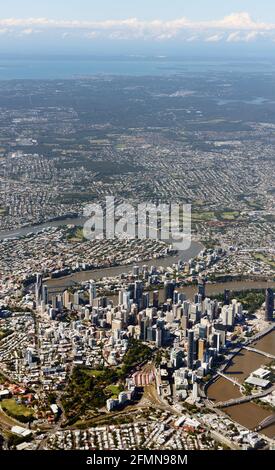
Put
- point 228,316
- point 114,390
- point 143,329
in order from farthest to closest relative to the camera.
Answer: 1. point 228,316
2. point 143,329
3. point 114,390

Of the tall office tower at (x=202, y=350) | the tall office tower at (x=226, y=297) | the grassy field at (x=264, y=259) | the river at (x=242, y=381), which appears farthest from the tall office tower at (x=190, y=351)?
the grassy field at (x=264, y=259)

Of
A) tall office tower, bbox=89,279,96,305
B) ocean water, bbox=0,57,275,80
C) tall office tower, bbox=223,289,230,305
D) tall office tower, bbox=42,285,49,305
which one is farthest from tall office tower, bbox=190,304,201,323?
ocean water, bbox=0,57,275,80

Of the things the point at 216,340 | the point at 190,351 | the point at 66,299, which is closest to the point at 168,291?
the point at 66,299

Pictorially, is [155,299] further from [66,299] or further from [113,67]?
[113,67]

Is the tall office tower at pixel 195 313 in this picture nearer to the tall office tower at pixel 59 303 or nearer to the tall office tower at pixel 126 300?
the tall office tower at pixel 126 300

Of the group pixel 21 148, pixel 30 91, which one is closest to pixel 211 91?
pixel 30 91

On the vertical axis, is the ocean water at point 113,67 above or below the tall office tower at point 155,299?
above

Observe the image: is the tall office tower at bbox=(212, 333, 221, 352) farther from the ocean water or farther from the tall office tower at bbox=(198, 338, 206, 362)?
the ocean water
